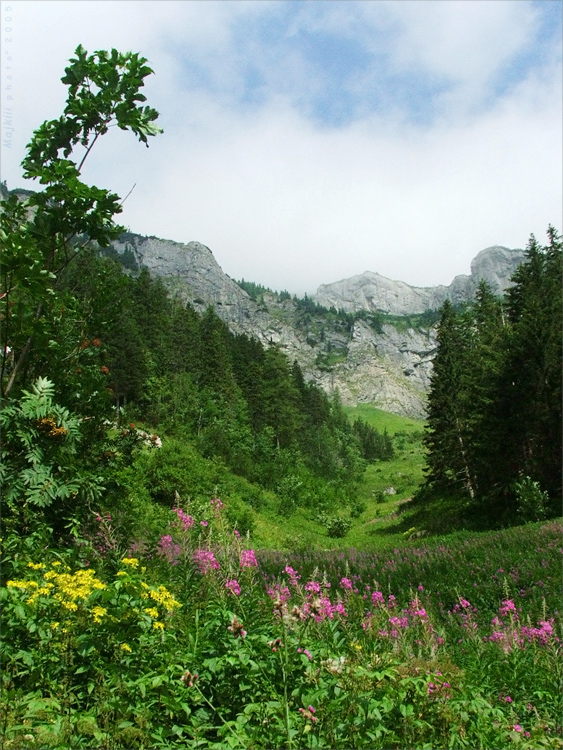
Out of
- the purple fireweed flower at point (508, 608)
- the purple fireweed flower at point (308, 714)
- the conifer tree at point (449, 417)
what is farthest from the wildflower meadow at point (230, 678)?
the conifer tree at point (449, 417)

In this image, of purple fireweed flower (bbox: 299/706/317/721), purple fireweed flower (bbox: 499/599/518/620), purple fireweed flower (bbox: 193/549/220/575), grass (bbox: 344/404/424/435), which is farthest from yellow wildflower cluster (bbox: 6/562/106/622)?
grass (bbox: 344/404/424/435)

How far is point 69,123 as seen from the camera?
420 centimetres

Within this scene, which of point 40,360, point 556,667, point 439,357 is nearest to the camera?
point 556,667

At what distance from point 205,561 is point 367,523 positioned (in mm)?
33639

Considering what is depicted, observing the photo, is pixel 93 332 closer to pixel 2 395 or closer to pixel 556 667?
pixel 2 395

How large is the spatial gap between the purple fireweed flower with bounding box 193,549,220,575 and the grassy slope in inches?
423

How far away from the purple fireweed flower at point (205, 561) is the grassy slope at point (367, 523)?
10736 millimetres

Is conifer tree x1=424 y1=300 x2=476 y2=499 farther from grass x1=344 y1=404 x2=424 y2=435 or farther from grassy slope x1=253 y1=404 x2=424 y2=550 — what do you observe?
grass x1=344 y1=404 x2=424 y2=435

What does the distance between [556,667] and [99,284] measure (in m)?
5.43

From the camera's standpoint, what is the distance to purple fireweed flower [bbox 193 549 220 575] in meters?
4.30

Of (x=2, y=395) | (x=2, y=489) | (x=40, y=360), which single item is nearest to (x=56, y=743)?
(x=2, y=489)

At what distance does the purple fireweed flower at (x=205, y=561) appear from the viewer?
430 cm

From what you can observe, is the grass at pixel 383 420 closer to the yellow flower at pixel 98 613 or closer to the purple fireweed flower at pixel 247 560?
the purple fireweed flower at pixel 247 560

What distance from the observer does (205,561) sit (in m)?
4.46
